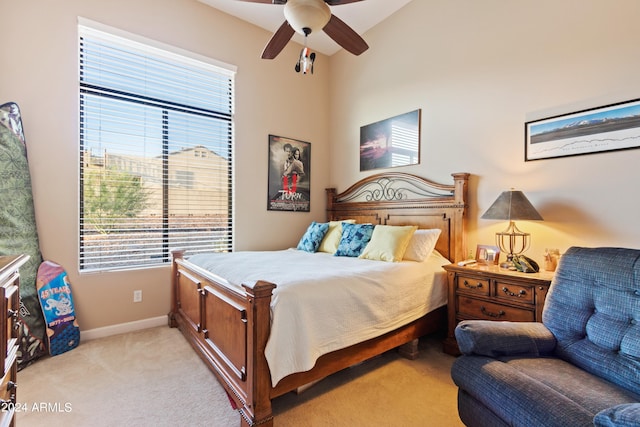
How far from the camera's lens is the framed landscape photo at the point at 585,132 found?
2010 mm

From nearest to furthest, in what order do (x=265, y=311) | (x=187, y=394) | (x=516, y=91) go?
(x=265, y=311), (x=187, y=394), (x=516, y=91)

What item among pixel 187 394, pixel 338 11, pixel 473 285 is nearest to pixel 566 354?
pixel 473 285

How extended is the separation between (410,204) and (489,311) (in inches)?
54.8

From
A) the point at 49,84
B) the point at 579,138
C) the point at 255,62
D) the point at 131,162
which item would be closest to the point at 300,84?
the point at 255,62

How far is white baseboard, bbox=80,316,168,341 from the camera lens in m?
2.81

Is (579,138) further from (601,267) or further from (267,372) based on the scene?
(267,372)

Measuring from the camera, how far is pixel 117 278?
2.99m

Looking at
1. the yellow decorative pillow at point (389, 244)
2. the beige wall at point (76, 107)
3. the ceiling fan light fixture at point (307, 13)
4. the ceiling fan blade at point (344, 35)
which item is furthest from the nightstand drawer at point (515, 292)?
the beige wall at point (76, 107)

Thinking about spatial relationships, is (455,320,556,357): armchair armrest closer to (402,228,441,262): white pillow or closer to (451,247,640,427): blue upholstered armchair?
(451,247,640,427): blue upholstered armchair

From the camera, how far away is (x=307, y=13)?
1753 mm

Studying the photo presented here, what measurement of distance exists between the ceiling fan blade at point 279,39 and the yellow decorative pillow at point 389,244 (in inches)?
73.7

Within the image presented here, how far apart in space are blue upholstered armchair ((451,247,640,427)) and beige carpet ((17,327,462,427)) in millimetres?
571

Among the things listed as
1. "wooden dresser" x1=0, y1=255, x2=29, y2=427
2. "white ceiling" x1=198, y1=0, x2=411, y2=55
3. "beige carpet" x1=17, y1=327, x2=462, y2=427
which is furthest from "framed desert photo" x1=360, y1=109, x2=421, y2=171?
"wooden dresser" x1=0, y1=255, x2=29, y2=427

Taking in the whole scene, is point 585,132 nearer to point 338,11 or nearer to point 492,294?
point 492,294
